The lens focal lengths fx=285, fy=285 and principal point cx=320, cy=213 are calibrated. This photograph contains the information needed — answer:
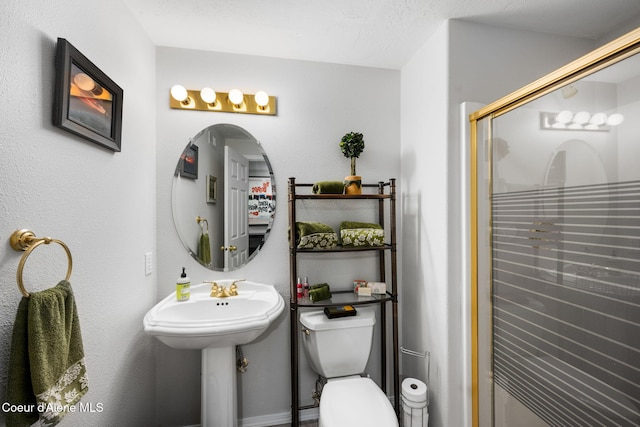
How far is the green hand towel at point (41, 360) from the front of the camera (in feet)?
2.32

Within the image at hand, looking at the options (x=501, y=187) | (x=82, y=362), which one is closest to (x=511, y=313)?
(x=501, y=187)

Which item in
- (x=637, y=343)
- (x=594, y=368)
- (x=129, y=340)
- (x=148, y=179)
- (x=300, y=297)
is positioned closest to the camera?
(x=637, y=343)

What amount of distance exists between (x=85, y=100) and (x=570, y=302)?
1.88m

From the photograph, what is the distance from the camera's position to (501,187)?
132 centimetres

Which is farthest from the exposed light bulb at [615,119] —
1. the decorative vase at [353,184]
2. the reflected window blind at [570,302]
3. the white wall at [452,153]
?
the decorative vase at [353,184]

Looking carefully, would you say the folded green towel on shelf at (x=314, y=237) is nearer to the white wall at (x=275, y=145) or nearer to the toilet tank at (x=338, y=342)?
the white wall at (x=275, y=145)

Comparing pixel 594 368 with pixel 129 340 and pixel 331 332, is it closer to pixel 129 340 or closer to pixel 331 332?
pixel 331 332

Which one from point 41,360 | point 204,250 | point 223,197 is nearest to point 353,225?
point 223,197

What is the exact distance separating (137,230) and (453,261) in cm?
164

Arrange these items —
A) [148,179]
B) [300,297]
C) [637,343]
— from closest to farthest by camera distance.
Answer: [637,343], [148,179], [300,297]

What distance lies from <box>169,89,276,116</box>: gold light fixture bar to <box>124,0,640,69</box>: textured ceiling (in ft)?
0.91

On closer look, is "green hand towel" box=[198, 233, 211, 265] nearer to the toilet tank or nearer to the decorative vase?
the toilet tank

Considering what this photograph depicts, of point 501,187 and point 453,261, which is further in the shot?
point 453,261

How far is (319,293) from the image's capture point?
5.56ft
